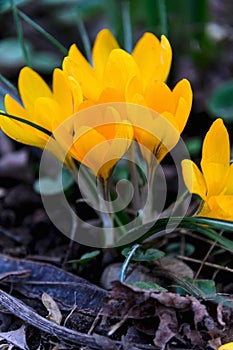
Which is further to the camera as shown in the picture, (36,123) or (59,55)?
(59,55)

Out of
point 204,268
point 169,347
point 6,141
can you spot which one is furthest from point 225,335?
point 6,141

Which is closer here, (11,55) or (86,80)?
(86,80)

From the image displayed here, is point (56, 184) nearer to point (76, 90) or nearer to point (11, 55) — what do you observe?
point (76, 90)

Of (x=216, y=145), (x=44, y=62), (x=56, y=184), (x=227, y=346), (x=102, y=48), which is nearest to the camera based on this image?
(x=227, y=346)

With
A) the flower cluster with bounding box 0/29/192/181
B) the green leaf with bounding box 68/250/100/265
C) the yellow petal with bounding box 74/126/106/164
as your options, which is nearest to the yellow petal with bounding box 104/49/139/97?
the flower cluster with bounding box 0/29/192/181

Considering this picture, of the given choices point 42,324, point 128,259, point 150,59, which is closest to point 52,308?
point 42,324

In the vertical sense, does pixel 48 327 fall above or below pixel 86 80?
below

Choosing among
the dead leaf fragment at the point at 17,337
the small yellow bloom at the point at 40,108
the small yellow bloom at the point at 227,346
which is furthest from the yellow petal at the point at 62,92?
the small yellow bloom at the point at 227,346

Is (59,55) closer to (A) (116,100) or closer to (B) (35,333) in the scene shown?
(A) (116,100)

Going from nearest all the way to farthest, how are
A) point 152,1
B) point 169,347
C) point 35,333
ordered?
point 169,347 → point 35,333 → point 152,1
